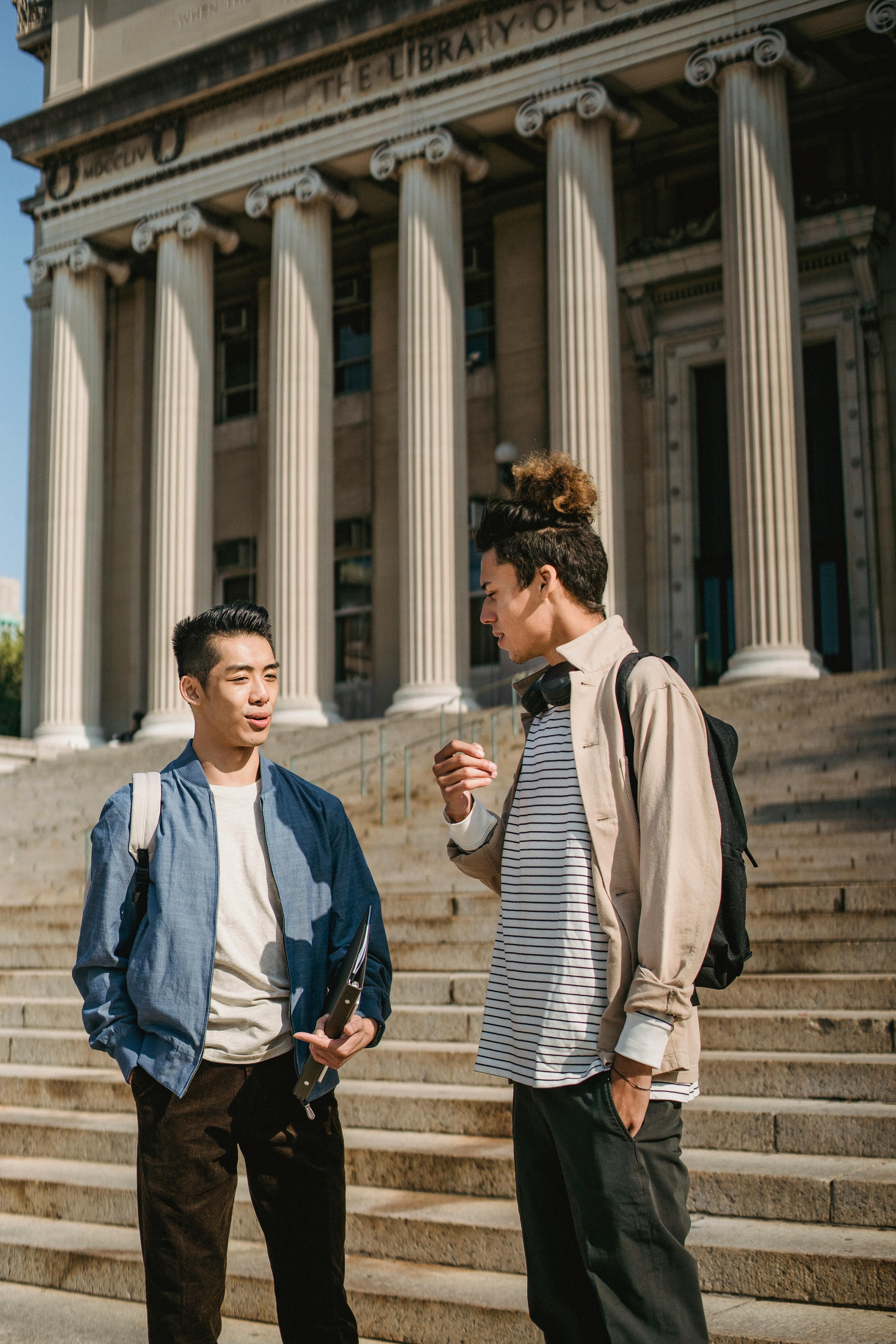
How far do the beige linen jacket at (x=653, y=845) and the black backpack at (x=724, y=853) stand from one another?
0.08 feet

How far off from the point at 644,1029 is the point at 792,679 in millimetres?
14633

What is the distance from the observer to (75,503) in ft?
81.2

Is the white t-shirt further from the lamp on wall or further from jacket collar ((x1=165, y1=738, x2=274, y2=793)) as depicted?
the lamp on wall

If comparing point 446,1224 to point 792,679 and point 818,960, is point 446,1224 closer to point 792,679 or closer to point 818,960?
point 818,960

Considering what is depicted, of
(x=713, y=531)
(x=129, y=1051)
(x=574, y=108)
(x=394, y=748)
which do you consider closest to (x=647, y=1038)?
(x=129, y=1051)

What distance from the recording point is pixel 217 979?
11.8 ft

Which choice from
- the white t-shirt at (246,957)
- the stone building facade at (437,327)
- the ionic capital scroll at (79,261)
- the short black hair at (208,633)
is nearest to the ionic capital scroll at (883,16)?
the stone building facade at (437,327)

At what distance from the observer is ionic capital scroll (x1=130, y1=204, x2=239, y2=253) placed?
2361 centimetres

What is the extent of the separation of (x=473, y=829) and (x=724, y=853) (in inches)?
29.5

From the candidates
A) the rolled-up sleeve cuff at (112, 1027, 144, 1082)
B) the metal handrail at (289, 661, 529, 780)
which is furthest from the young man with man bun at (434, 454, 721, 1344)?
the metal handrail at (289, 661, 529, 780)

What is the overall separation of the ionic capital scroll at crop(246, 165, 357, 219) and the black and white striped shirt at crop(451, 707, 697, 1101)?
67.9 feet

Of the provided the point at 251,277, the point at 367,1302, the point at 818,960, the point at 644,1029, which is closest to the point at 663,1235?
the point at 644,1029

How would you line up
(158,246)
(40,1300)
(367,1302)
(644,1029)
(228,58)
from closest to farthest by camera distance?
1. (644,1029)
2. (367,1302)
3. (40,1300)
4. (228,58)
5. (158,246)

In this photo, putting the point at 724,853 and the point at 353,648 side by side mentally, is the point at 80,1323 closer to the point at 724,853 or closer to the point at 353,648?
the point at 724,853
